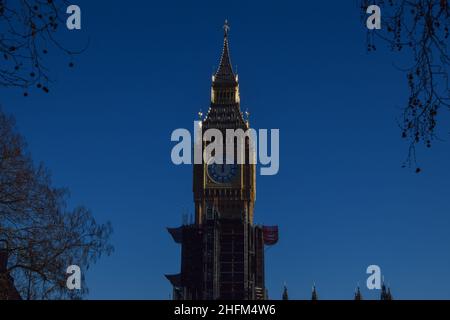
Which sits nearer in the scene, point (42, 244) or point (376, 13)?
point (376, 13)

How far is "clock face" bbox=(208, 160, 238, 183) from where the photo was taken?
159 meters

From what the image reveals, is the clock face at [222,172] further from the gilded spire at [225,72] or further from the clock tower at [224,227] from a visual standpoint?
the gilded spire at [225,72]

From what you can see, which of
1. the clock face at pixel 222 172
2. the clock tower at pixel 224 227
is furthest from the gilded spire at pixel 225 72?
the clock face at pixel 222 172

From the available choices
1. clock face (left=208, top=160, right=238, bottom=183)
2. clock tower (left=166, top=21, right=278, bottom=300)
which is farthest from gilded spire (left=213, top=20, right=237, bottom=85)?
clock face (left=208, top=160, right=238, bottom=183)

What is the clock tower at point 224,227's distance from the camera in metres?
152

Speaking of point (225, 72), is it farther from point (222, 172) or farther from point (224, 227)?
point (224, 227)

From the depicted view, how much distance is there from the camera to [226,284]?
15162 cm

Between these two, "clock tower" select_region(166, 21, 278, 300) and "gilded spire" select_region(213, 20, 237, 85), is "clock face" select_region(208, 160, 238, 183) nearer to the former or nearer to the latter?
"clock tower" select_region(166, 21, 278, 300)

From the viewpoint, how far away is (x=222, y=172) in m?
160

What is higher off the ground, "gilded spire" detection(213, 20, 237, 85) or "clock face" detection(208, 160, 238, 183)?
"gilded spire" detection(213, 20, 237, 85)

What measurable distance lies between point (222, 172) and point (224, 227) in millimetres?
11598
